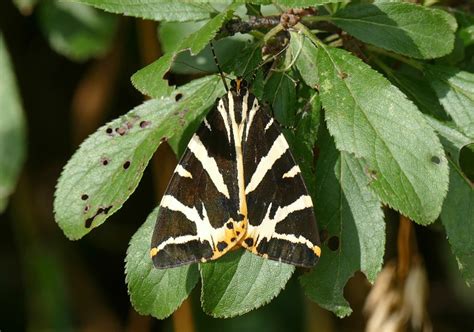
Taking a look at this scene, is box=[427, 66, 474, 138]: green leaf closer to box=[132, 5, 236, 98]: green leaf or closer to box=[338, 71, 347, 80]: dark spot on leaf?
box=[338, 71, 347, 80]: dark spot on leaf

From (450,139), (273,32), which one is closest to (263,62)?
(273,32)

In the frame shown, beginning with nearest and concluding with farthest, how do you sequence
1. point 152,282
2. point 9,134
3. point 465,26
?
point 152,282 < point 465,26 < point 9,134

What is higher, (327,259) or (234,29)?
(234,29)

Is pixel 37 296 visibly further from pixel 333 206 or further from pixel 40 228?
pixel 333 206

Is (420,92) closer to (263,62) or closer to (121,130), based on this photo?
(263,62)

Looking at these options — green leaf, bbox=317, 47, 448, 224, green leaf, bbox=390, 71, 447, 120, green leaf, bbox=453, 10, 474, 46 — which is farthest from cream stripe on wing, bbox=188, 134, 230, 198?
green leaf, bbox=453, 10, 474, 46

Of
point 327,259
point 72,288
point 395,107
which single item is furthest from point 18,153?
point 395,107
